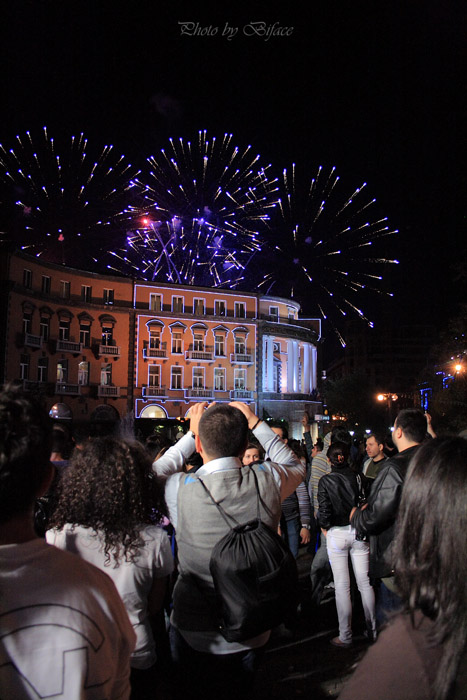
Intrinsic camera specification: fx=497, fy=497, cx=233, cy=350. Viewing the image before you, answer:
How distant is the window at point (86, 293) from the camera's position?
38.9 m

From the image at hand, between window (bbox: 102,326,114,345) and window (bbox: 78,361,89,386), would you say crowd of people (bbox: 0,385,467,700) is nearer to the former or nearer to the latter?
window (bbox: 78,361,89,386)

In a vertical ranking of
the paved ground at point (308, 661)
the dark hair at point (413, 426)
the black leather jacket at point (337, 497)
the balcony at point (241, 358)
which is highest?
the balcony at point (241, 358)

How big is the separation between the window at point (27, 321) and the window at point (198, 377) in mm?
13840

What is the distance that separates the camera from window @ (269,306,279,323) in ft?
154

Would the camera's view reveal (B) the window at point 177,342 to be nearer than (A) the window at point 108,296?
No

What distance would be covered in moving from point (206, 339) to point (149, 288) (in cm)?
651

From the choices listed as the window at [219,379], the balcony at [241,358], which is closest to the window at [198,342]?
the window at [219,379]

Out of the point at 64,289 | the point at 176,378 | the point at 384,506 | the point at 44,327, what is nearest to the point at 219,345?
the point at 176,378

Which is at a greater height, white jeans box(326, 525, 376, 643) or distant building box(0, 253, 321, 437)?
distant building box(0, 253, 321, 437)

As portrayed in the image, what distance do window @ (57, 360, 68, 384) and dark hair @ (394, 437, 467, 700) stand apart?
37705 mm

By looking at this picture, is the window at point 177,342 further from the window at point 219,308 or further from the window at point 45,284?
the window at point 45,284

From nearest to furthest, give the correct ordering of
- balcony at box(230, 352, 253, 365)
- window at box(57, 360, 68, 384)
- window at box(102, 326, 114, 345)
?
1. window at box(57, 360, 68, 384)
2. window at box(102, 326, 114, 345)
3. balcony at box(230, 352, 253, 365)

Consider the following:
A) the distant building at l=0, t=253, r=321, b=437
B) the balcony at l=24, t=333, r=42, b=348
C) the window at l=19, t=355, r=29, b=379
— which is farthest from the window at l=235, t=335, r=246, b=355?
the window at l=19, t=355, r=29, b=379

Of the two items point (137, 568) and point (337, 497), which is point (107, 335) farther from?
point (137, 568)
